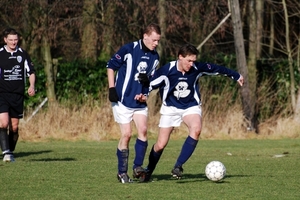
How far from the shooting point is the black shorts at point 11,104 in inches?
524

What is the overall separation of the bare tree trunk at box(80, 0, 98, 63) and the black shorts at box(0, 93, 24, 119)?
989 cm

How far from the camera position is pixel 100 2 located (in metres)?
23.1

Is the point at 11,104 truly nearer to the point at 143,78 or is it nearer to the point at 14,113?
the point at 14,113

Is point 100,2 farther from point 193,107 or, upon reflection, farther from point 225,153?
point 193,107

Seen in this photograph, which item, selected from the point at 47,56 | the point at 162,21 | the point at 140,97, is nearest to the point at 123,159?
the point at 140,97

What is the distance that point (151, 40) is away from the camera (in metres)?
9.77

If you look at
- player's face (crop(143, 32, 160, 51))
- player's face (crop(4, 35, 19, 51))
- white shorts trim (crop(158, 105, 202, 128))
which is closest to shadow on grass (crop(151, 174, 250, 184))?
white shorts trim (crop(158, 105, 202, 128))

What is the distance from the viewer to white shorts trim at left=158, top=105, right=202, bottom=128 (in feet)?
33.8

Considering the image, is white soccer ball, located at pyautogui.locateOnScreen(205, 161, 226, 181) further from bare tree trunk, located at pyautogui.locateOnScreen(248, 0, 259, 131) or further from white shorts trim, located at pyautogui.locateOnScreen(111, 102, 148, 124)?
bare tree trunk, located at pyautogui.locateOnScreen(248, 0, 259, 131)

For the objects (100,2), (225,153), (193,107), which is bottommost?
(225,153)

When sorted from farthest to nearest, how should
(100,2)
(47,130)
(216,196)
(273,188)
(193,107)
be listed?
(100,2), (47,130), (193,107), (273,188), (216,196)

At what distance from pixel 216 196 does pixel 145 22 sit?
15289mm

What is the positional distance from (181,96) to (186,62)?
1.65 ft

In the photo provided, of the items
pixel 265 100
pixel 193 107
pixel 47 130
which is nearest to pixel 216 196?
pixel 193 107
